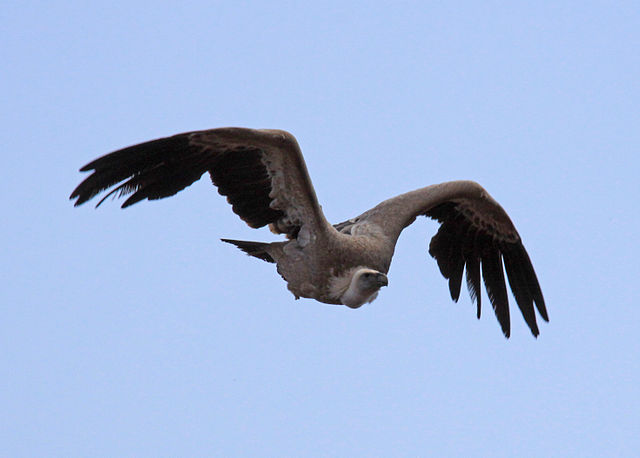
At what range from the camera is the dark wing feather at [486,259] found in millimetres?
9695

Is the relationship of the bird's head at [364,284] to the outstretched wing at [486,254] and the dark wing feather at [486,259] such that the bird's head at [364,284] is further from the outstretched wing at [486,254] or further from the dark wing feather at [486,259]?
the dark wing feather at [486,259]

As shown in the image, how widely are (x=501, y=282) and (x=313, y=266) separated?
9.38 feet

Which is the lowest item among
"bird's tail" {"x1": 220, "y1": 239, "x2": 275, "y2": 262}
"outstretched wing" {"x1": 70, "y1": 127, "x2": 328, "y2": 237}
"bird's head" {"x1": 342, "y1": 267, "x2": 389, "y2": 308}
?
"bird's head" {"x1": 342, "y1": 267, "x2": 389, "y2": 308}

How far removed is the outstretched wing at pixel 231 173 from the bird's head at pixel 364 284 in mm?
485

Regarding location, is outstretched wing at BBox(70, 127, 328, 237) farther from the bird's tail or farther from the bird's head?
the bird's head

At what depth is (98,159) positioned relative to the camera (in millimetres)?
6762

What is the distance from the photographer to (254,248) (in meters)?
8.17

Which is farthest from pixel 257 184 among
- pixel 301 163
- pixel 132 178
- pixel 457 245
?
pixel 457 245

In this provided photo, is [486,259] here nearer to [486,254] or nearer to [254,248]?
[486,254]

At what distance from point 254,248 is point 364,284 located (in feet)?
3.66

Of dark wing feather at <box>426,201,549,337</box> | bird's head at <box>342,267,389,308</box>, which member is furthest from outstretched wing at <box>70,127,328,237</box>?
dark wing feather at <box>426,201,549,337</box>

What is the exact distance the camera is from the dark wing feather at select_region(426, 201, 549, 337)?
9.70 metres

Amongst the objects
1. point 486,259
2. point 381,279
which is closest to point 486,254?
point 486,259

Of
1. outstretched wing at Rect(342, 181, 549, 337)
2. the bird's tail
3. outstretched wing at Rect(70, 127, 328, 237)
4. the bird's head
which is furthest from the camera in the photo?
outstretched wing at Rect(342, 181, 549, 337)
